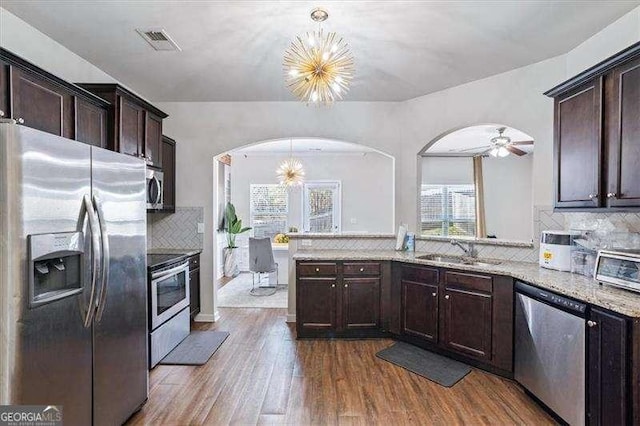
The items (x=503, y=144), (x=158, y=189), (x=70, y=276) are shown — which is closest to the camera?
(x=70, y=276)

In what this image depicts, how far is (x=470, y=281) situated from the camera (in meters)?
Result: 2.97

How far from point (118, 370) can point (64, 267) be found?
85cm

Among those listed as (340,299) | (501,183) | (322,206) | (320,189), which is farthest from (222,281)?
(501,183)

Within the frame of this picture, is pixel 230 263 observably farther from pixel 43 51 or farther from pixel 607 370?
pixel 607 370

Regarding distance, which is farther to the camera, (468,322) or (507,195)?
(507,195)

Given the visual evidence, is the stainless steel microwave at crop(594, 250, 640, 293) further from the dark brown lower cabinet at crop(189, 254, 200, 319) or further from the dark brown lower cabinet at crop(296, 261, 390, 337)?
the dark brown lower cabinet at crop(189, 254, 200, 319)

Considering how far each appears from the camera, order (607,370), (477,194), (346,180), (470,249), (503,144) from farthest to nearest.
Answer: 1. (346,180)
2. (477,194)
3. (503,144)
4. (470,249)
5. (607,370)

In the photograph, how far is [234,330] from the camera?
157 inches

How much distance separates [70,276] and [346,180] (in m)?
6.63

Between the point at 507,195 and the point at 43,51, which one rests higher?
the point at 43,51

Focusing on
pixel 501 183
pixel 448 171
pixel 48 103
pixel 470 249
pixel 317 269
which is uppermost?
pixel 448 171

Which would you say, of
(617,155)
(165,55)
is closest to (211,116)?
(165,55)

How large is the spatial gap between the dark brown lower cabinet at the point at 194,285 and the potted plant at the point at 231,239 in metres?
2.68

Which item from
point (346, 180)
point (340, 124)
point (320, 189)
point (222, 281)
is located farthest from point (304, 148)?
point (222, 281)
